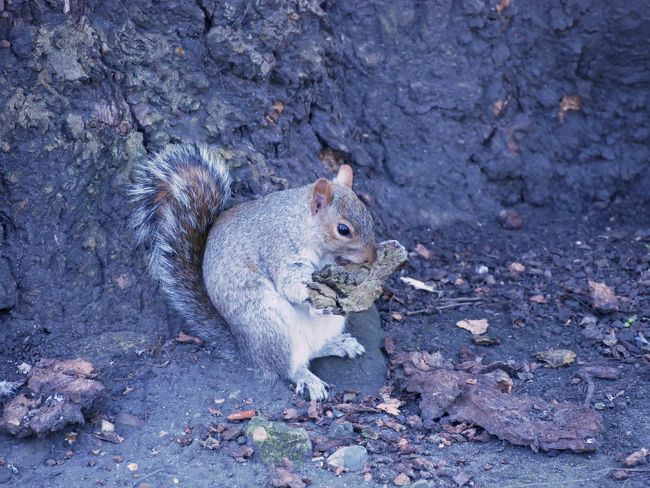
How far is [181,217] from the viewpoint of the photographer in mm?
3949

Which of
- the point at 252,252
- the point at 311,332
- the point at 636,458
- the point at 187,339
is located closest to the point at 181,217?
the point at 252,252

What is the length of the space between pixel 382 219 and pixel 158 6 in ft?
Answer: 5.23

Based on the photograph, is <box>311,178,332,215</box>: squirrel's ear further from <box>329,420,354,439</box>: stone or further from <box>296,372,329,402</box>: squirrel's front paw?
<box>329,420,354,439</box>: stone

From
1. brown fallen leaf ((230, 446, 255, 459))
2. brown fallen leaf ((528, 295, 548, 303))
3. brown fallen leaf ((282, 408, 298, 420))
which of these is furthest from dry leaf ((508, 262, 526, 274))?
brown fallen leaf ((230, 446, 255, 459))

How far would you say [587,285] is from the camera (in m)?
4.43

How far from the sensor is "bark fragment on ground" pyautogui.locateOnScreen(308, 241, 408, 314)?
370 centimetres

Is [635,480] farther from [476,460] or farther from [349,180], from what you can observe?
[349,180]

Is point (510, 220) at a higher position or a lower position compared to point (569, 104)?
lower

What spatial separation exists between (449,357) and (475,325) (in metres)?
0.29

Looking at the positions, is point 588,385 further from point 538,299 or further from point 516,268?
point 516,268

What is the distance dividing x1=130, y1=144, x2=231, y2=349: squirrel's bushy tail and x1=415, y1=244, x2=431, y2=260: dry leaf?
1191mm

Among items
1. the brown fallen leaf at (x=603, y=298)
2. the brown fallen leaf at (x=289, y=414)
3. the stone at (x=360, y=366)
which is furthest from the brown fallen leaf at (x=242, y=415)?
the brown fallen leaf at (x=603, y=298)

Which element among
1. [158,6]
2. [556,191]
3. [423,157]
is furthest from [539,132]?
[158,6]

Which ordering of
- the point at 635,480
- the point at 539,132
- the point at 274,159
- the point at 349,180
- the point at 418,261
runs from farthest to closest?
the point at 539,132 → the point at 418,261 → the point at 274,159 → the point at 349,180 → the point at 635,480
